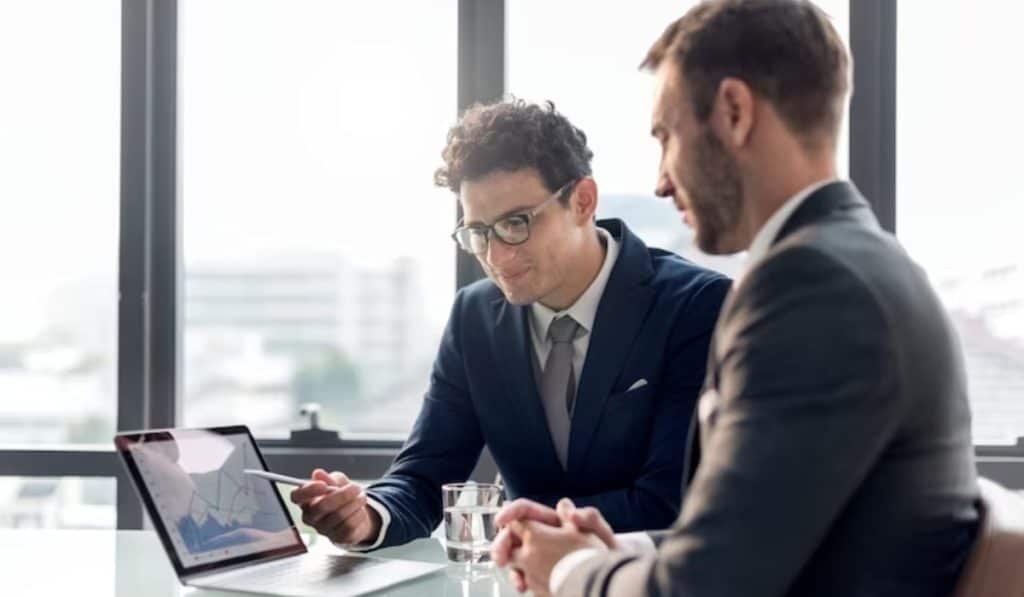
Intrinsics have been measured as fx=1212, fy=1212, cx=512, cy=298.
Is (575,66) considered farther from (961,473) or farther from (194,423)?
(961,473)

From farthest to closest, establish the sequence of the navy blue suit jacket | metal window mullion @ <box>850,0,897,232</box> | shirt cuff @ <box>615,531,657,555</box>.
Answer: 1. metal window mullion @ <box>850,0,897,232</box>
2. the navy blue suit jacket
3. shirt cuff @ <box>615,531,657,555</box>

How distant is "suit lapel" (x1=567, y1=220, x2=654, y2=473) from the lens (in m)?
2.22

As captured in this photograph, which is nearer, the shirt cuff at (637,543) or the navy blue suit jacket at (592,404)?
the shirt cuff at (637,543)

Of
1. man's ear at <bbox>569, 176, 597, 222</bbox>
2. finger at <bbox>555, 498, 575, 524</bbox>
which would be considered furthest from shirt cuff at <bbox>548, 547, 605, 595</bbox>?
man's ear at <bbox>569, 176, 597, 222</bbox>

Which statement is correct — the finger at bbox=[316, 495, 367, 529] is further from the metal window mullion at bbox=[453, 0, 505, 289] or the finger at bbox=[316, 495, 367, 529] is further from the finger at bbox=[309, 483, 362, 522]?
the metal window mullion at bbox=[453, 0, 505, 289]

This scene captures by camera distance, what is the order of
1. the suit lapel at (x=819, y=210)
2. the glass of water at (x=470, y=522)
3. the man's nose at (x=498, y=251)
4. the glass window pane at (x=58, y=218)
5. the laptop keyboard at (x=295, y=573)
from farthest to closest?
the glass window pane at (x=58, y=218) → the man's nose at (x=498, y=251) → the glass of water at (x=470, y=522) → the laptop keyboard at (x=295, y=573) → the suit lapel at (x=819, y=210)

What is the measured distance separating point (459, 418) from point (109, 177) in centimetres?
169

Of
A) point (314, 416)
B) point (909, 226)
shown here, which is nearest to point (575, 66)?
point (909, 226)

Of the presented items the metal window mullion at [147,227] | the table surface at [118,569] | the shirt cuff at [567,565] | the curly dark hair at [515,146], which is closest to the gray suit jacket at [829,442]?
the shirt cuff at [567,565]

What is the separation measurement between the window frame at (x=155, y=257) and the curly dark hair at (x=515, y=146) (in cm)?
97

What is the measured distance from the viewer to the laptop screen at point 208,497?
1756mm

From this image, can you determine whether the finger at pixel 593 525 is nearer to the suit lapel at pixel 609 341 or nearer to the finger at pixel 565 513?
the finger at pixel 565 513

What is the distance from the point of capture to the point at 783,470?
3.50 feet

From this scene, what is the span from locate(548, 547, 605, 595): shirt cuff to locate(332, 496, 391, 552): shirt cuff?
706 millimetres
